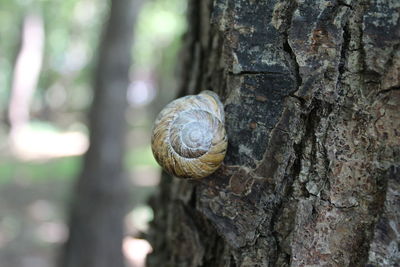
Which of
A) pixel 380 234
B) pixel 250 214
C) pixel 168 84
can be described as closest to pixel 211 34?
pixel 250 214

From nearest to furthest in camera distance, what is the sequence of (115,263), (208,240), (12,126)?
(208,240), (115,263), (12,126)

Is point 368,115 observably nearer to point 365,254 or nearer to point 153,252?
point 365,254

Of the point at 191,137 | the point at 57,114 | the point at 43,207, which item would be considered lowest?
the point at 57,114

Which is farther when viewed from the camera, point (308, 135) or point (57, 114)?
point (57, 114)

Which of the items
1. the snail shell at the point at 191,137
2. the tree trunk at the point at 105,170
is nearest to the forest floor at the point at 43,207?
the tree trunk at the point at 105,170

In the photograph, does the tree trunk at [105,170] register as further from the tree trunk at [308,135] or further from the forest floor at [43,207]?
the tree trunk at [308,135]

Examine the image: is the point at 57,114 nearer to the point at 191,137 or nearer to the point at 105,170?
the point at 105,170

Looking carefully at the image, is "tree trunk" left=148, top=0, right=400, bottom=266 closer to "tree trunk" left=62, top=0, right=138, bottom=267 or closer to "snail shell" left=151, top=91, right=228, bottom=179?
"snail shell" left=151, top=91, right=228, bottom=179

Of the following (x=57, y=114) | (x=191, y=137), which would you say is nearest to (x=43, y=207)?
(x=191, y=137)
